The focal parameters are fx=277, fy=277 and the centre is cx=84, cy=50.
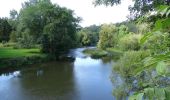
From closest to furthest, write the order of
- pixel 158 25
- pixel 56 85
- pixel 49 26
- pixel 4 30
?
pixel 158 25 < pixel 56 85 < pixel 49 26 < pixel 4 30

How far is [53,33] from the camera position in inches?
1334

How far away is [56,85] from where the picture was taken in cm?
2005

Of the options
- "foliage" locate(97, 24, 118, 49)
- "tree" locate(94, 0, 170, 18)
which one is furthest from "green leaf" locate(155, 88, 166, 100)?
"foliage" locate(97, 24, 118, 49)

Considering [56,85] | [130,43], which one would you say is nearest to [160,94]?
[56,85]

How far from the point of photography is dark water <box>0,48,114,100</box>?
1680cm

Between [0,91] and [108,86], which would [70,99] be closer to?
[108,86]

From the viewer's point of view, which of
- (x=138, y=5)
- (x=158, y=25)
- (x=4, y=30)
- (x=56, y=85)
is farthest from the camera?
(x=4, y=30)

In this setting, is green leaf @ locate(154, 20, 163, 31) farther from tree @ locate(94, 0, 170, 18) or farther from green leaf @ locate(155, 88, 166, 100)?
tree @ locate(94, 0, 170, 18)

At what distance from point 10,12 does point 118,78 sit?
6033 cm

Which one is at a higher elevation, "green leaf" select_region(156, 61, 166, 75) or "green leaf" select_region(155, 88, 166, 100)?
"green leaf" select_region(156, 61, 166, 75)

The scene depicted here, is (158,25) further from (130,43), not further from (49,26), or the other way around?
(130,43)

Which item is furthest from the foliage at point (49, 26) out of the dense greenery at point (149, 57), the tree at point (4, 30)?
the dense greenery at point (149, 57)

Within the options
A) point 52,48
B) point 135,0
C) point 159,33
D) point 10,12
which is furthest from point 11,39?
point 159,33

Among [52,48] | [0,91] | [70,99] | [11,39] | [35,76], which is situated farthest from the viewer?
[11,39]
